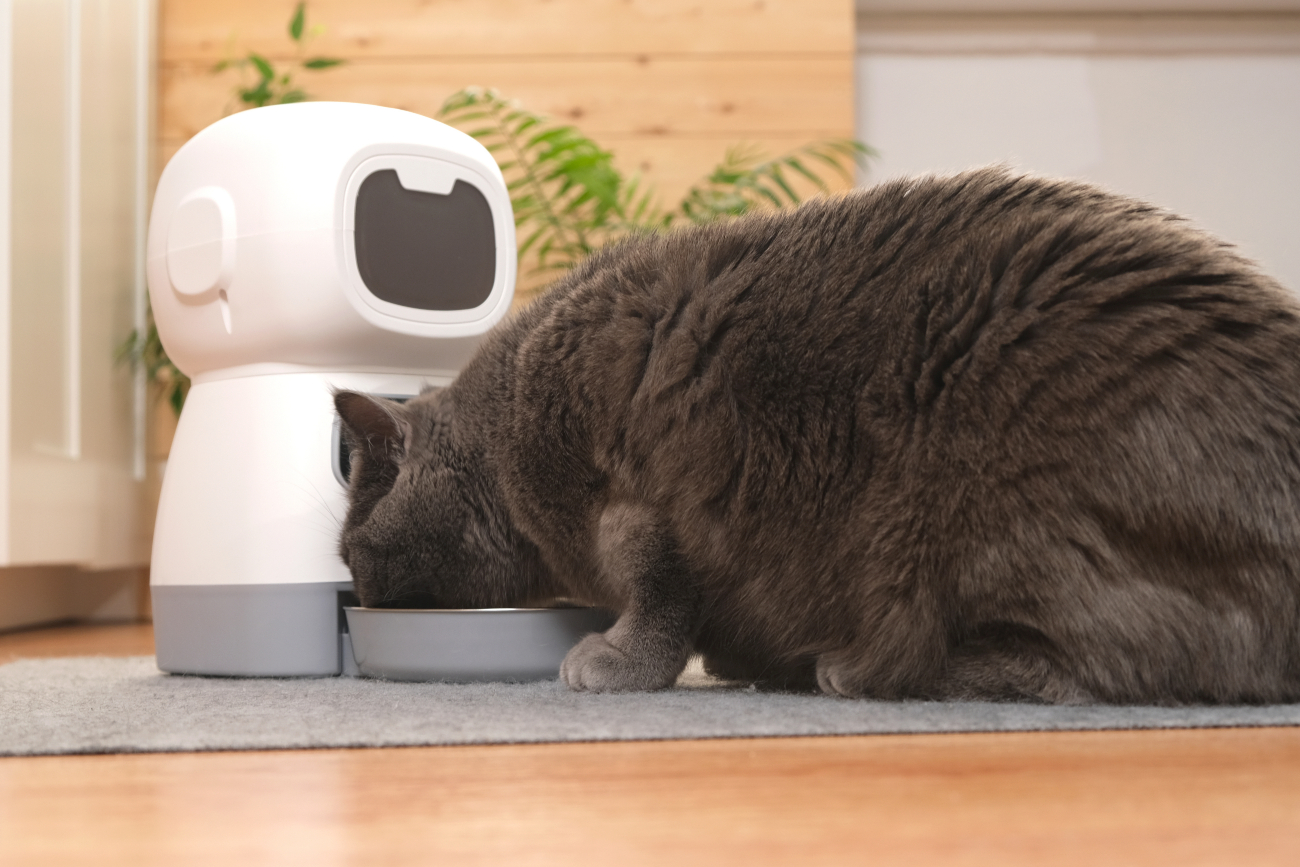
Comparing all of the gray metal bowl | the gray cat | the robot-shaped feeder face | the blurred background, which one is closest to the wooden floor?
the gray cat

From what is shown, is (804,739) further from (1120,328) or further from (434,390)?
(434,390)

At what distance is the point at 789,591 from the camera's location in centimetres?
119

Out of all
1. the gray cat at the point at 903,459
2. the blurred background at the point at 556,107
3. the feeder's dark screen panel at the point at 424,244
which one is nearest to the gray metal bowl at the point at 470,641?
the gray cat at the point at 903,459

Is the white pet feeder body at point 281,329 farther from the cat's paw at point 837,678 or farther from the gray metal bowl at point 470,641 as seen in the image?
the cat's paw at point 837,678

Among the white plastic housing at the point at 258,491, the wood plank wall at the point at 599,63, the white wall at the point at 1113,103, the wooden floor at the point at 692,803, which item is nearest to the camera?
the wooden floor at the point at 692,803

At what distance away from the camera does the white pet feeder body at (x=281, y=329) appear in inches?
57.7

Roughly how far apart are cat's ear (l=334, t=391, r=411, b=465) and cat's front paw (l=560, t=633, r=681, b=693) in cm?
38

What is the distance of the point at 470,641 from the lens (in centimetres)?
132

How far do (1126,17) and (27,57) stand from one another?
2.70m

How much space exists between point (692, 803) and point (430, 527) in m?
0.77

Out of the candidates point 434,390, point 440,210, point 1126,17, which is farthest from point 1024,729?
point 1126,17

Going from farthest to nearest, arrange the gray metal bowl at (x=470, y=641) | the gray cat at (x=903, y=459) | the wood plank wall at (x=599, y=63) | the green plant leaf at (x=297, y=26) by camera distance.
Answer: the wood plank wall at (x=599, y=63) → the green plant leaf at (x=297, y=26) → the gray metal bowl at (x=470, y=641) → the gray cat at (x=903, y=459)

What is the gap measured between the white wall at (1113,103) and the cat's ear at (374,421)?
207 centimetres

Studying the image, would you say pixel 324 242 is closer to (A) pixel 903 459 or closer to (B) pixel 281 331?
(B) pixel 281 331
